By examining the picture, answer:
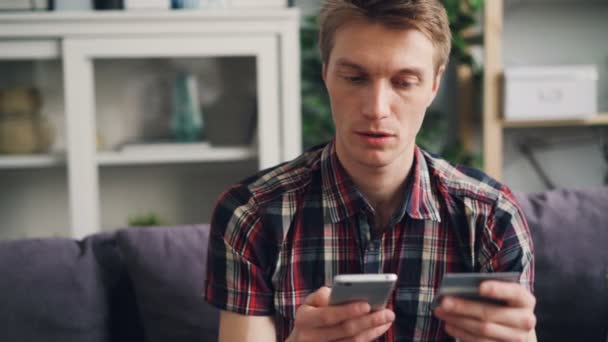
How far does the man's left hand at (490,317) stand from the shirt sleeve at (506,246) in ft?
0.67

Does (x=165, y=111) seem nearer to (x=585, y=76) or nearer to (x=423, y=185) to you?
(x=423, y=185)

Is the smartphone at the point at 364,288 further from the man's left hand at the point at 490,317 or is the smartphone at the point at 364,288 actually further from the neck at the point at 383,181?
the neck at the point at 383,181

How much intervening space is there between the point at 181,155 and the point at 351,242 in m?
1.09

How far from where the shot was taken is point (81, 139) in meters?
2.02

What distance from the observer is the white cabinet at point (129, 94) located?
6.54 ft

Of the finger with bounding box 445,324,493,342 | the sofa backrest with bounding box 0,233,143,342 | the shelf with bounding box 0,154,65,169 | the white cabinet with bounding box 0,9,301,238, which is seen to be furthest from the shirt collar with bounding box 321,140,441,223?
the shelf with bounding box 0,154,65,169

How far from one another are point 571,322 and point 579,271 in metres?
0.10

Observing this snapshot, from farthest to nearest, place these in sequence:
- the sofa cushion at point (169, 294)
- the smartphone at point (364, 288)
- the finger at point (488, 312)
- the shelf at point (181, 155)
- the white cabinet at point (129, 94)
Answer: the shelf at point (181, 155) < the white cabinet at point (129, 94) < the sofa cushion at point (169, 294) < the finger at point (488, 312) < the smartphone at point (364, 288)

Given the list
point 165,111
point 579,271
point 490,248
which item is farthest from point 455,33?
point 490,248

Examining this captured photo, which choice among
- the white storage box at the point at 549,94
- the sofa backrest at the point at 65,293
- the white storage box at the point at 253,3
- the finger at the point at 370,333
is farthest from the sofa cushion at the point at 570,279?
the white storage box at the point at 253,3

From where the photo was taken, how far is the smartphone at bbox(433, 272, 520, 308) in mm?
844

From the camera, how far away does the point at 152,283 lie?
4.29 feet

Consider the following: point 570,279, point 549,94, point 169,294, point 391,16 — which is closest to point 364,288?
point 391,16

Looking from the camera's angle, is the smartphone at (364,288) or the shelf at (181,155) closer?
the smartphone at (364,288)
